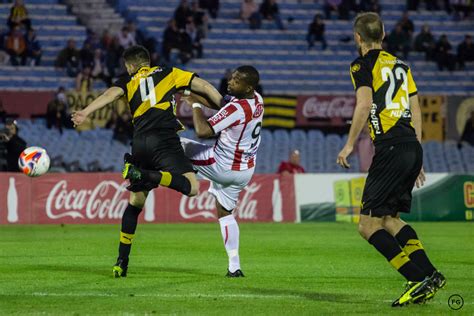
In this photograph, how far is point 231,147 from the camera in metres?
11.0

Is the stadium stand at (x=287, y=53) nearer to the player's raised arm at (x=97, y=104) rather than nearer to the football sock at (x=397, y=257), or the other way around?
the player's raised arm at (x=97, y=104)

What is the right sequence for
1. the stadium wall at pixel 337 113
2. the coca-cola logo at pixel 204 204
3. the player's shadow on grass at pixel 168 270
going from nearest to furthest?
1. the player's shadow on grass at pixel 168 270
2. the coca-cola logo at pixel 204 204
3. the stadium wall at pixel 337 113

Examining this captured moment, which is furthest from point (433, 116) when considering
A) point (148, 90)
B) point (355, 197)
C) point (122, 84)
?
point (122, 84)

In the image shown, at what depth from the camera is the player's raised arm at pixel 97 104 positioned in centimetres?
973

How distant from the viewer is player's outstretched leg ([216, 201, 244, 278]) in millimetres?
10820

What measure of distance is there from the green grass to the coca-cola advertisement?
402 inches

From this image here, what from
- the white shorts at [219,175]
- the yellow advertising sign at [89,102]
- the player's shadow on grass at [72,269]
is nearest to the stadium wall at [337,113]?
the yellow advertising sign at [89,102]

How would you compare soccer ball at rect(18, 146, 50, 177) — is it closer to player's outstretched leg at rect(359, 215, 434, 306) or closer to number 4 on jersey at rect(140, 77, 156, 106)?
number 4 on jersey at rect(140, 77, 156, 106)

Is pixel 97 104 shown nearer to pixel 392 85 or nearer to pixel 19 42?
pixel 392 85

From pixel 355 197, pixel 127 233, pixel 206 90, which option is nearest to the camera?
pixel 206 90

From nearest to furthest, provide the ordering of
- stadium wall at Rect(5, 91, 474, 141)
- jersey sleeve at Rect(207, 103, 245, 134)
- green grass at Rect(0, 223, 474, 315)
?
green grass at Rect(0, 223, 474, 315)
jersey sleeve at Rect(207, 103, 245, 134)
stadium wall at Rect(5, 91, 474, 141)

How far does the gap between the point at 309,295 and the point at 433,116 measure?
21.2m
